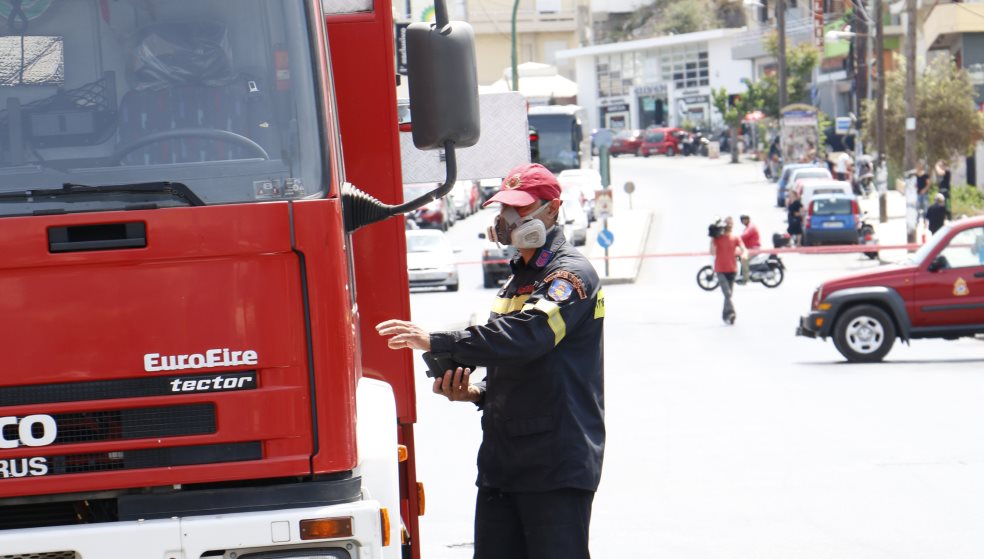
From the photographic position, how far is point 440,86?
16.1ft

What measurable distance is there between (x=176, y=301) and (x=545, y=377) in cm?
154

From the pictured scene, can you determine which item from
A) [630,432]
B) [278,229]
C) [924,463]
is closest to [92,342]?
[278,229]

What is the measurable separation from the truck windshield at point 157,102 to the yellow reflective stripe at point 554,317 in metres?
1.09

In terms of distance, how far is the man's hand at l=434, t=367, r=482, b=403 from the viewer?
5.47 m

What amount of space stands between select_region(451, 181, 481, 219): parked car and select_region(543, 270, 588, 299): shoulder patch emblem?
165 ft

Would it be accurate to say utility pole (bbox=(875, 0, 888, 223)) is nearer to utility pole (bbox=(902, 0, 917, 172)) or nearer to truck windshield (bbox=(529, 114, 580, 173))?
utility pole (bbox=(902, 0, 917, 172))

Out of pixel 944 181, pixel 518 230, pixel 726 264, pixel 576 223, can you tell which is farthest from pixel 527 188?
pixel 576 223

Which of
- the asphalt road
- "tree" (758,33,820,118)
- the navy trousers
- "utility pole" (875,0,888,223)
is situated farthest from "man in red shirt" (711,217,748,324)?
"tree" (758,33,820,118)

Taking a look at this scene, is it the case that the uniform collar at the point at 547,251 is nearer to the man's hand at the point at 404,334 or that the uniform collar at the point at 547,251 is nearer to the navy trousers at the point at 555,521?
the man's hand at the point at 404,334

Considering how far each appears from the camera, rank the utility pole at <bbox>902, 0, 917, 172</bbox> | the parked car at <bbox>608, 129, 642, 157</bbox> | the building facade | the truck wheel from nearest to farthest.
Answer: the truck wheel, the utility pole at <bbox>902, 0, 917, 172</bbox>, the parked car at <bbox>608, 129, 642, 157</bbox>, the building facade

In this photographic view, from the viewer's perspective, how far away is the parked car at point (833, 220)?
38.4 m

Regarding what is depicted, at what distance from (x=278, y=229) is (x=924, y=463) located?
782 cm

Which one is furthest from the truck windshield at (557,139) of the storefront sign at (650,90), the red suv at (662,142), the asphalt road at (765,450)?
the storefront sign at (650,90)

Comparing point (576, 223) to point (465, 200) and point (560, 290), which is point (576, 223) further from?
point (560, 290)
